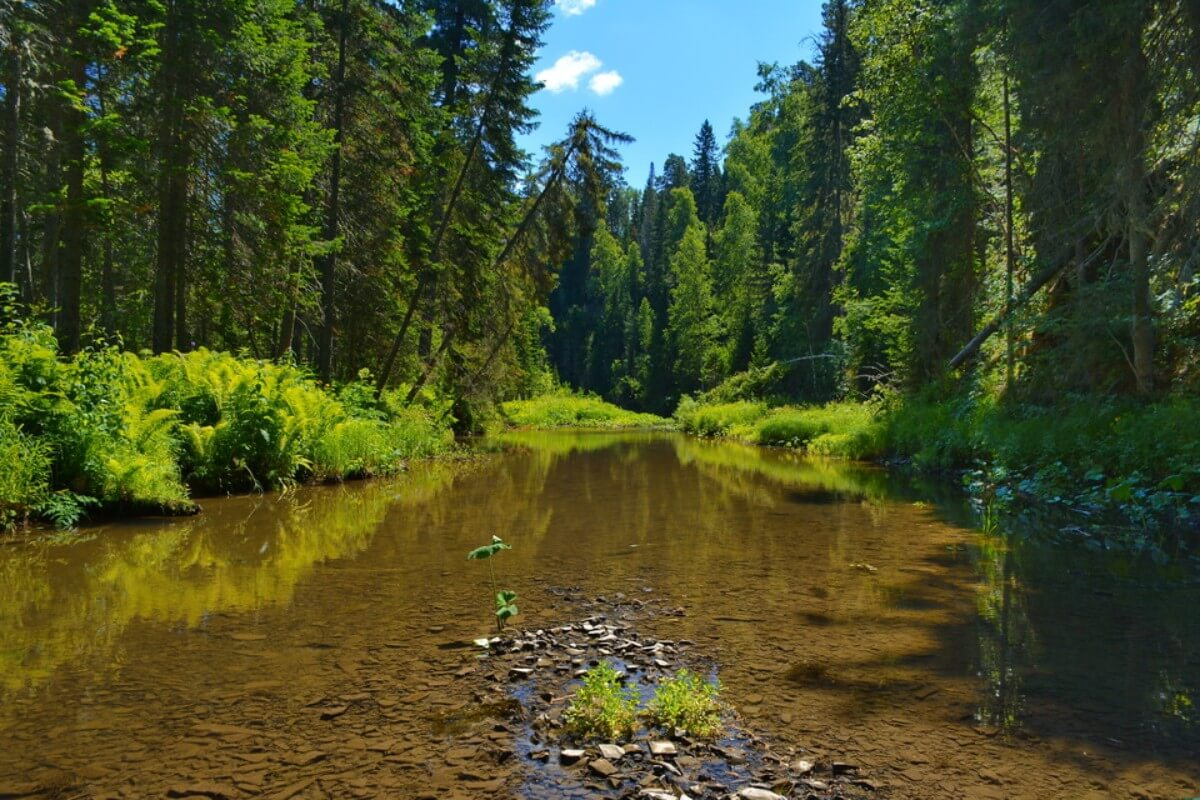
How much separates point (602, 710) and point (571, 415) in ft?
155

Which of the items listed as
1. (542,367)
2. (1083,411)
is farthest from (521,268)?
(542,367)

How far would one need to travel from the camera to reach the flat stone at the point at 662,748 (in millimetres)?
3303

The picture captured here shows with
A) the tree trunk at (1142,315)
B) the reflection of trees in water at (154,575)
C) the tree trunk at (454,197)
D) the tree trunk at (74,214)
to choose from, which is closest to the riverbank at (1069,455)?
the tree trunk at (1142,315)

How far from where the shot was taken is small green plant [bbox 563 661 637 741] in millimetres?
3490

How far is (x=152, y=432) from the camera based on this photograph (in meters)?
9.32

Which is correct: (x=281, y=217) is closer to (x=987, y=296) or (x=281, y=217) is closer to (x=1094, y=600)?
(x=1094, y=600)

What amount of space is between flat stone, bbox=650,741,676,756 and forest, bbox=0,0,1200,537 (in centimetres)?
768

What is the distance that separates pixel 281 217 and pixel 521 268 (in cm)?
963

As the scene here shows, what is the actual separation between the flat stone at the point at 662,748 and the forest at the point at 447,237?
25.2 ft

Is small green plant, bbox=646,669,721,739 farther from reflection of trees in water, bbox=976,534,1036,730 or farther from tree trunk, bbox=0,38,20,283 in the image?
tree trunk, bbox=0,38,20,283

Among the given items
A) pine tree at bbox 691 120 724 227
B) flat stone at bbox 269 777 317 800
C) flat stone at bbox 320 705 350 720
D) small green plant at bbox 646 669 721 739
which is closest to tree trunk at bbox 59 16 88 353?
flat stone at bbox 320 705 350 720

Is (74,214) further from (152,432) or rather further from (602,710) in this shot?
(602,710)

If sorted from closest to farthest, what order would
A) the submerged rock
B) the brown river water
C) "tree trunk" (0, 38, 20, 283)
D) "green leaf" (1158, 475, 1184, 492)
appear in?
the submerged rock → the brown river water → "green leaf" (1158, 475, 1184, 492) → "tree trunk" (0, 38, 20, 283)

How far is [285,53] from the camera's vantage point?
14.0 meters
